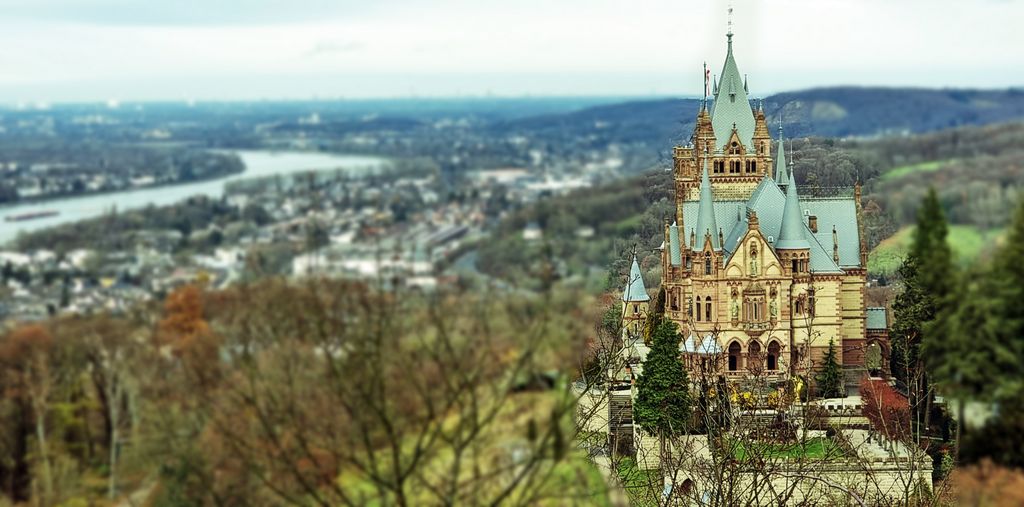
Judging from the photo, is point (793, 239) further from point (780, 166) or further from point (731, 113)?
point (731, 113)

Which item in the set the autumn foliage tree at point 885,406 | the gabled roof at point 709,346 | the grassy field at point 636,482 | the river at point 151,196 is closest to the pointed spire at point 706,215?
the gabled roof at point 709,346

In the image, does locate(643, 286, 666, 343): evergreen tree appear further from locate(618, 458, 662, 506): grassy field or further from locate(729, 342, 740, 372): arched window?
locate(618, 458, 662, 506): grassy field

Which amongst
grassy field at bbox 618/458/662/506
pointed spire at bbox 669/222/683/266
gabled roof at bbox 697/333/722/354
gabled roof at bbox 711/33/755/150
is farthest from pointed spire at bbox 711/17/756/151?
grassy field at bbox 618/458/662/506

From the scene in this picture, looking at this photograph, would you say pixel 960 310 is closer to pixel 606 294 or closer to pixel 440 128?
pixel 606 294

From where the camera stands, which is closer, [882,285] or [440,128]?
[882,285]

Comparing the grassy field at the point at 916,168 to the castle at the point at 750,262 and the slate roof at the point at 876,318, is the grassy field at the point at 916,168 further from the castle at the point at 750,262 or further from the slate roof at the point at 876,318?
the castle at the point at 750,262

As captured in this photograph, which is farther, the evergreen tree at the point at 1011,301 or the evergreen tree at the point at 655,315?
the evergreen tree at the point at 655,315

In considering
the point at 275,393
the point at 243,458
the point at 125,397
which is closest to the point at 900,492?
the point at 243,458
